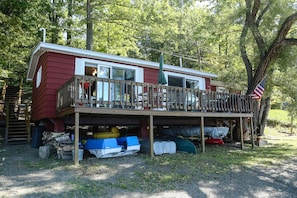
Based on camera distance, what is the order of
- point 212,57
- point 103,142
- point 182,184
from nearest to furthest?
point 182,184 → point 103,142 → point 212,57

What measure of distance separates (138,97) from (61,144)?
3.26m

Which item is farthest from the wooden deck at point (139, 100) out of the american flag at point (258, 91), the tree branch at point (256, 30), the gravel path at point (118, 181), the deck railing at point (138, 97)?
the tree branch at point (256, 30)

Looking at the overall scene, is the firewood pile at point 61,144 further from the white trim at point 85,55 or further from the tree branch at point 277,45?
the tree branch at point 277,45

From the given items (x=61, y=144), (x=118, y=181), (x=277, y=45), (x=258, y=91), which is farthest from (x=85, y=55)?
(x=277, y=45)

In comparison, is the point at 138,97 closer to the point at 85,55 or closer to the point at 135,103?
the point at 135,103

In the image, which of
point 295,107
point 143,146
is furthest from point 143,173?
point 295,107

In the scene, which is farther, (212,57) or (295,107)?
(212,57)

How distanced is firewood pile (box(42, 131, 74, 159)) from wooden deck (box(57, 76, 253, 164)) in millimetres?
681

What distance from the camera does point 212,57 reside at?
24875 millimetres

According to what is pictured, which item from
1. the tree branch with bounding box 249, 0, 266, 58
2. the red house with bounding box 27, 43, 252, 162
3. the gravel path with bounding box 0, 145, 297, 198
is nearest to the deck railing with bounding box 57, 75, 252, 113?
the red house with bounding box 27, 43, 252, 162

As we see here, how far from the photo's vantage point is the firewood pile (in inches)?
314

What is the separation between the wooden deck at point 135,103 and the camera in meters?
7.26

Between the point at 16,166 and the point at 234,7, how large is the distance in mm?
14050

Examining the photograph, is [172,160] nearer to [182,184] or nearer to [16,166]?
[182,184]
